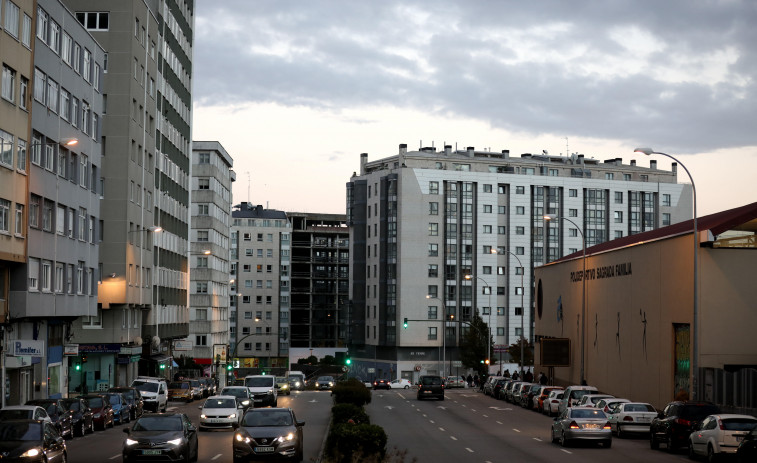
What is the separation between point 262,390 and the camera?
191 feet

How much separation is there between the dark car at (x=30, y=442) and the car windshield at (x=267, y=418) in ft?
15.8

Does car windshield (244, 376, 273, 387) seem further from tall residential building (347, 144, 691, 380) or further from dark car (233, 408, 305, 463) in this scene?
tall residential building (347, 144, 691, 380)

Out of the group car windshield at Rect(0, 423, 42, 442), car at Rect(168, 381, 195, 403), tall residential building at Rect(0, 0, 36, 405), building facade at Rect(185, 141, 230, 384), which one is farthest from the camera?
building facade at Rect(185, 141, 230, 384)

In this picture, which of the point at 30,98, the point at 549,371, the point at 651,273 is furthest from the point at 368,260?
the point at 30,98

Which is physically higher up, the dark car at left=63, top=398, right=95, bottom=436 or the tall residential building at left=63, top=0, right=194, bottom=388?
the tall residential building at left=63, top=0, right=194, bottom=388

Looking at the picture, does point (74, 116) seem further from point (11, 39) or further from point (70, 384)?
point (70, 384)

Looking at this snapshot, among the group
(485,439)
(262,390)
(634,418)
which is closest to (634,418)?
(634,418)

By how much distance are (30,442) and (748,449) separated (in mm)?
17482

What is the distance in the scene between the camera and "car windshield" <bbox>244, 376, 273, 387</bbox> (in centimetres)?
5903

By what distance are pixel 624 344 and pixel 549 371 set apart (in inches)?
796

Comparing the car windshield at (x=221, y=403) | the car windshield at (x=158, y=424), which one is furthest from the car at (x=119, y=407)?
the car windshield at (x=158, y=424)

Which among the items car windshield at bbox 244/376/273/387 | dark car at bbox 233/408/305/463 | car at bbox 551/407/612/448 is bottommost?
car windshield at bbox 244/376/273/387

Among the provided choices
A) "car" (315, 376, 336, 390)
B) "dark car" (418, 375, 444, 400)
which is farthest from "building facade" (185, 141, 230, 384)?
"dark car" (418, 375, 444, 400)

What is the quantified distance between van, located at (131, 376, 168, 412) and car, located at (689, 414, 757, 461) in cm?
3374
